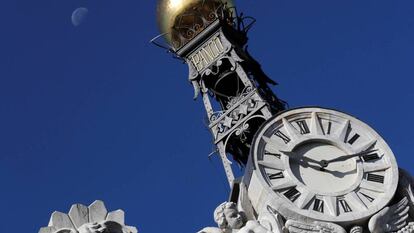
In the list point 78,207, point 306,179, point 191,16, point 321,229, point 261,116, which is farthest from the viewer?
point 191,16

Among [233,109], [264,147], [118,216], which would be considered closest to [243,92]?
[233,109]

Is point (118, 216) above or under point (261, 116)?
under

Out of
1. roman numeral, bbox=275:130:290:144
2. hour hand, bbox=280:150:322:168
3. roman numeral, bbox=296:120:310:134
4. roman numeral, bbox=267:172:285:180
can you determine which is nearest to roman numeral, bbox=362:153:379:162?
hour hand, bbox=280:150:322:168

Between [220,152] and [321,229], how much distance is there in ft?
38.0

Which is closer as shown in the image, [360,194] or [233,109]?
[360,194]

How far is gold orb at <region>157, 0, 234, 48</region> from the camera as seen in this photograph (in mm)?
29406

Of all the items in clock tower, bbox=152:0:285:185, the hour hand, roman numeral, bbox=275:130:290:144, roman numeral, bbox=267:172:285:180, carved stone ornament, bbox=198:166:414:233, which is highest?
clock tower, bbox=152:0:285:185

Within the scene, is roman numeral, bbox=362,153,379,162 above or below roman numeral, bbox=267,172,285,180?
below

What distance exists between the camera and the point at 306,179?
Answer: 17.2 meters

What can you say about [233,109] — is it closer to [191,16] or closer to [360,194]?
[191,16]

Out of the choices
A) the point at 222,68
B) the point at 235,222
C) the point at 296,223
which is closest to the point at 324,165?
the point at 296,223

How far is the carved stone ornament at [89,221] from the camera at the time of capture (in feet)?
45.2

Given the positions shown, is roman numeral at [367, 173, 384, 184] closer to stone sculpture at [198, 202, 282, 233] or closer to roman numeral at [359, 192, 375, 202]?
roman numeral at [359, 192, 375, 202]

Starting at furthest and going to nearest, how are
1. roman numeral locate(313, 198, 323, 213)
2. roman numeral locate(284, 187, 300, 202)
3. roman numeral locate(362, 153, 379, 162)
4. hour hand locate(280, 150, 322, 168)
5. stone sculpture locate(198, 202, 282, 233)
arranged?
roman numeral locate(362, 153, 379, 162) → hour hand locate(280, 150, 322, 168) → roman numeral locate(284, 187, 300, 202) → roman numeral locate(313, 198, 323, 213) → stone sculpture locate(198, 202, 282, 233)
